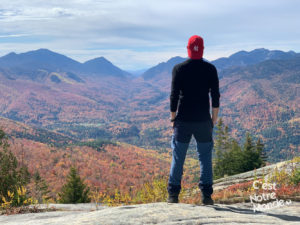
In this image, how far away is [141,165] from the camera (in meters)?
156

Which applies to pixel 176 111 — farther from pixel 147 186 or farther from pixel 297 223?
pixel 297 223

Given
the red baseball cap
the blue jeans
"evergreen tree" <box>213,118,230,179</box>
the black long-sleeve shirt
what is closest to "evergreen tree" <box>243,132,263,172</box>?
"evergreen tree" <box>213,118,230,179</box>

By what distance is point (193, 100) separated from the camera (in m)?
5.48

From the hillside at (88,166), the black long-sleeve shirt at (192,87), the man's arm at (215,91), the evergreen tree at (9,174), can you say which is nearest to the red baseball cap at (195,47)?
the black long-sleeve shirt at (192,87)

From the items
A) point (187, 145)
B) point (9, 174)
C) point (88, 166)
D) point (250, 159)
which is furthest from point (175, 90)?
point (88, 166)

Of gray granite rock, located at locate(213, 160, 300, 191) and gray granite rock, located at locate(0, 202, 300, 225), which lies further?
gray granite rock, located at locate(213, 160, 300, 191)

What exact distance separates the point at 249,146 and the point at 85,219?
36714 millimetres

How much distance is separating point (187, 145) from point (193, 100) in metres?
1.11

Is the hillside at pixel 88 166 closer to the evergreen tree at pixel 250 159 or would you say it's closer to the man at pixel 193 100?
the evergreen tree at pixel 250 159

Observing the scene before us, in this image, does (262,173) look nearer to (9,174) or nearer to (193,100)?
(193,100)

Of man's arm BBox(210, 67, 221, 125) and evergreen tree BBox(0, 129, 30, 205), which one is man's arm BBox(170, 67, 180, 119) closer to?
man's arm BBox(210, 67, 221, 125)

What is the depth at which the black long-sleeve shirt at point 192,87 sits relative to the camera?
545 centimetres

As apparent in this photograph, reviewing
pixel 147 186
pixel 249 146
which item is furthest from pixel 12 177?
pixel 249 146

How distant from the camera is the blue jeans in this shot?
5.58 metres
